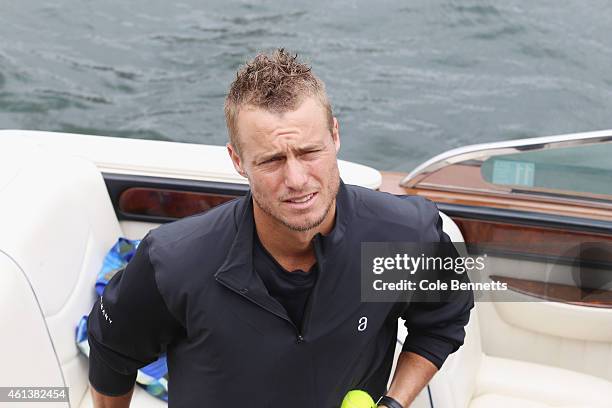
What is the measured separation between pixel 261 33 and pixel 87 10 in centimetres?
142

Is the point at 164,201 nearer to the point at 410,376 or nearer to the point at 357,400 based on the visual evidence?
the point at 410,376

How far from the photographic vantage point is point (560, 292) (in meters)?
2.64

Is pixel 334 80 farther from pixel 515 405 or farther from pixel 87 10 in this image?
pixel 515 405

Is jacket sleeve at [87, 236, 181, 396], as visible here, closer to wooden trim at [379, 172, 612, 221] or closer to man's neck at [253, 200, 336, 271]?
man's neck at [253, 200, 336, 271]

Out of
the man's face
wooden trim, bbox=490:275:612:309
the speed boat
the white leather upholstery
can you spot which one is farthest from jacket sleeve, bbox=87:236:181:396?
wooden trim, bbox=490:275:612:309

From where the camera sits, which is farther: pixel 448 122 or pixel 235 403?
pixel 448 122

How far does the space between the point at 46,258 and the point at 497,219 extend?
1.42 metres

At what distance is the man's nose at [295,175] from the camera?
130cm

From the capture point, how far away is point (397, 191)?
2.77m

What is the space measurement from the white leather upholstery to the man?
17.7 inches

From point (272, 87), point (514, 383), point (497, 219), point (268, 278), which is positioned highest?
point (272, 87)

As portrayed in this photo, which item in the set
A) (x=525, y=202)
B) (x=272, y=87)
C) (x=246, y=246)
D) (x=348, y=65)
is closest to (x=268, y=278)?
(x=246, y=246)

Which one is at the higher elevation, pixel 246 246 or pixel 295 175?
pixel 295 175

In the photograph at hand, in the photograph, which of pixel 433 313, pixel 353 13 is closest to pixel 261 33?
pixel 353 13
